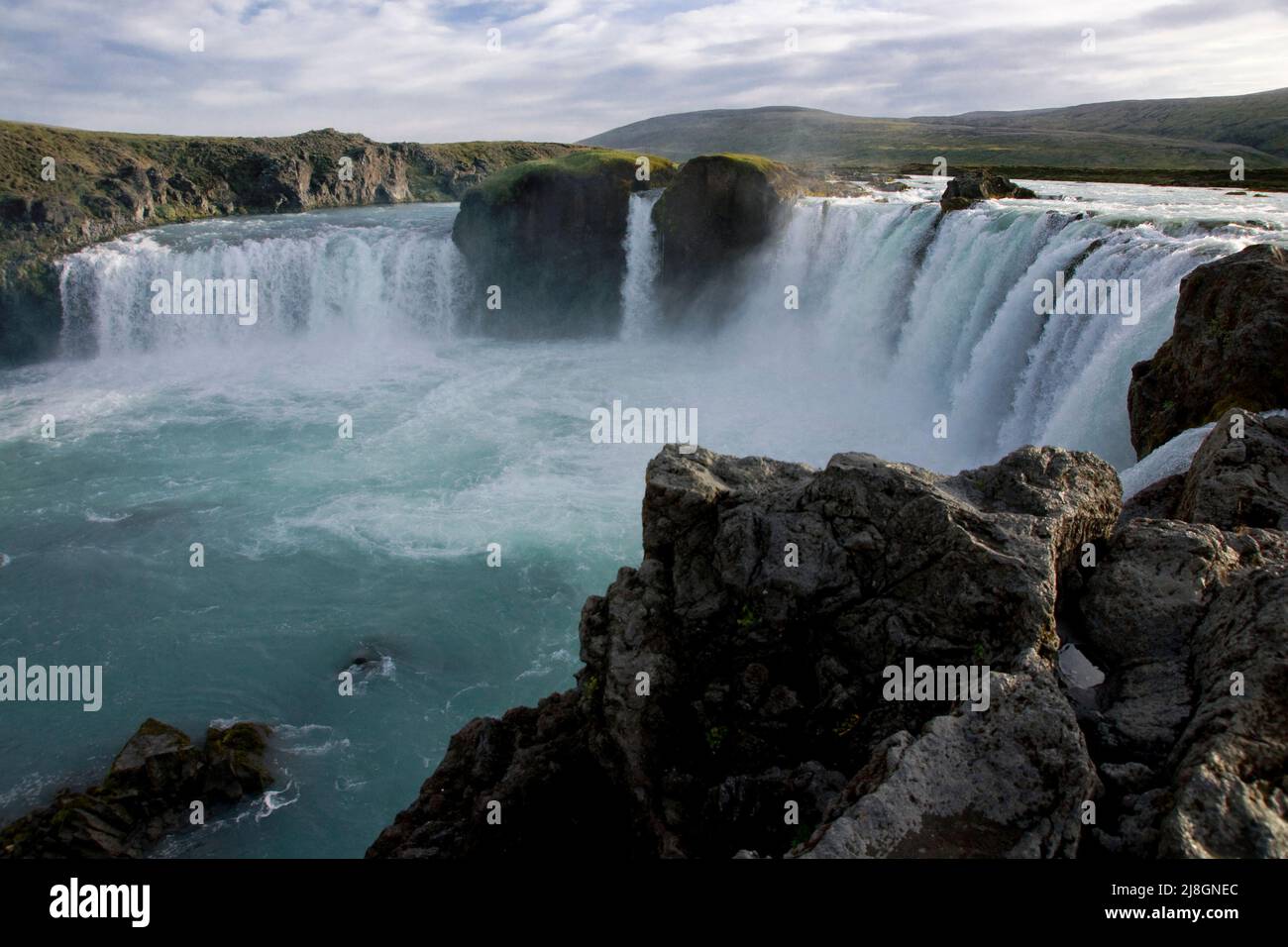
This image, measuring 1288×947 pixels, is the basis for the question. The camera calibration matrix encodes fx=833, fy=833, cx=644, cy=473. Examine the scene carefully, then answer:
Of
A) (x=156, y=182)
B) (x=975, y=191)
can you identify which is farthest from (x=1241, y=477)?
(x=156, y=182)

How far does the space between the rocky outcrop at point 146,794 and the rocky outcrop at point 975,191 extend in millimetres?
28535

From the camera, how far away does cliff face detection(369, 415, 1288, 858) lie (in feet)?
18.6

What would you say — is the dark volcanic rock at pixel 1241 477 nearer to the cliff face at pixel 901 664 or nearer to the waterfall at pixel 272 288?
the cliff face at pixel 901 664

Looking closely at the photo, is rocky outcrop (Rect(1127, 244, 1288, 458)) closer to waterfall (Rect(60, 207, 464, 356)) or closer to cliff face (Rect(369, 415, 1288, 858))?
cliff face (Rect(369, 415, 1288, 858))

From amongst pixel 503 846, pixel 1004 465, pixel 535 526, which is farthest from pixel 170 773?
pixel 1004 465

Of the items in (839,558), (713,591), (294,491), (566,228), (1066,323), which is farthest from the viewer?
(566,228)

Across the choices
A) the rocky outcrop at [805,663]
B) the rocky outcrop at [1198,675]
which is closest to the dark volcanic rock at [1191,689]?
the rocky outcrop at [1198,675]

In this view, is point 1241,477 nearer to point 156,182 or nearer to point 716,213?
point 716,213

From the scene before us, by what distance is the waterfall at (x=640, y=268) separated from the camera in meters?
42.7

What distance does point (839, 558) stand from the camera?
837 cm

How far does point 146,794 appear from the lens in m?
14.3
